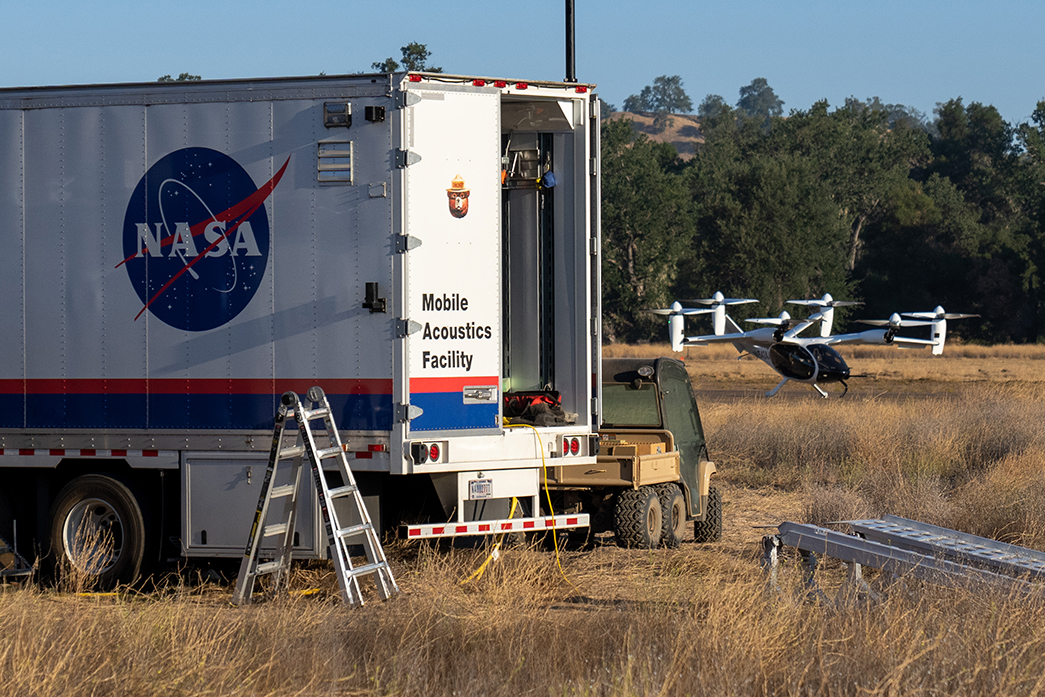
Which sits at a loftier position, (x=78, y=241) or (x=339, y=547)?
(x=78, y=241)

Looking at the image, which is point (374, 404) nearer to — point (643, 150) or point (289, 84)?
point (289, 84)

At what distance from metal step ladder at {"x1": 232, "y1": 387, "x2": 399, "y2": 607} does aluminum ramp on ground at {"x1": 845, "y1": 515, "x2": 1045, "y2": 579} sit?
11.1 ft

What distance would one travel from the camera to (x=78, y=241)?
9375mm

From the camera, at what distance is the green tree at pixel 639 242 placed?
73.7 metres

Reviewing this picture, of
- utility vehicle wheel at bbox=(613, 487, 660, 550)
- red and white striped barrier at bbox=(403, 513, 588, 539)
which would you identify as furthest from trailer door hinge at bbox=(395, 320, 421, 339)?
utility vehicle wheel at bbox=(613, 487, 660, 550)

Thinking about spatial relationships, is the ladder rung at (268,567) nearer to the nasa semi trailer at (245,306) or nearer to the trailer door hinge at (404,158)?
the nasa semi trailer at (245,306)

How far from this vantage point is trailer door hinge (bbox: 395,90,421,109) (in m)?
8.73

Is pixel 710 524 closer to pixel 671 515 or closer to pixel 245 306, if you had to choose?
pixel 671 515

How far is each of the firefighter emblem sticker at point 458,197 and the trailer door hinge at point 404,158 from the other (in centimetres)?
38

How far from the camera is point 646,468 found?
10703 millimetres

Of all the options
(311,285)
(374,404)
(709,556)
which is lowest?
(709,556)

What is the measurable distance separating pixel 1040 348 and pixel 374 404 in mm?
65102

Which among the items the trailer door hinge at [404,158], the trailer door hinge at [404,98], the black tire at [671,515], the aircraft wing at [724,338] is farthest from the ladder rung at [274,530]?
the aircraft wing at [724,338]

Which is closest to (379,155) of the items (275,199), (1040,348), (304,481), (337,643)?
(275,199)
